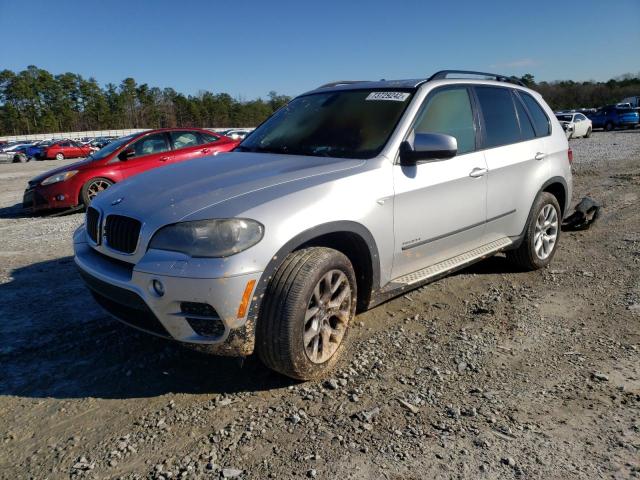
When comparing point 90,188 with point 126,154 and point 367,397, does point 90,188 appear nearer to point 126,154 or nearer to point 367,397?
point 126,154

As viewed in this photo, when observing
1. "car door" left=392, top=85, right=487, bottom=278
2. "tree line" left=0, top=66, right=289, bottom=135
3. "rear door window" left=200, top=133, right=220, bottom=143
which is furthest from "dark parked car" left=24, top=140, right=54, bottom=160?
"tree line" left=0, top=66, right=289, bottom=135

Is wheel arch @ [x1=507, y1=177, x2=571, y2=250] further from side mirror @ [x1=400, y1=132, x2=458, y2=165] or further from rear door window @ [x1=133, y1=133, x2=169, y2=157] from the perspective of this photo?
rear door window @ [x1=133, y1=133, x2=169, y2=157]

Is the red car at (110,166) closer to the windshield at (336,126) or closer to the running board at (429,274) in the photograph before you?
the windshield at (336,126)

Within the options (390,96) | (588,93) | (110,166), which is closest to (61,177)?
(110,166)

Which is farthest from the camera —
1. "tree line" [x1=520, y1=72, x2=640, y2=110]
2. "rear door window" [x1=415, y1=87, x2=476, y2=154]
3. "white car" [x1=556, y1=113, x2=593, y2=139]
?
"tree line" [x1=520, y1=72, x2=640, y2=110]

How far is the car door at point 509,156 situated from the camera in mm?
4293

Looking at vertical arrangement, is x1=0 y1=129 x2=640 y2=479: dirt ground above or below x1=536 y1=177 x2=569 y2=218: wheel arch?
below

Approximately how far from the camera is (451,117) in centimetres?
402

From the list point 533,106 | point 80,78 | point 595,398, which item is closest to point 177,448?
point 595,398

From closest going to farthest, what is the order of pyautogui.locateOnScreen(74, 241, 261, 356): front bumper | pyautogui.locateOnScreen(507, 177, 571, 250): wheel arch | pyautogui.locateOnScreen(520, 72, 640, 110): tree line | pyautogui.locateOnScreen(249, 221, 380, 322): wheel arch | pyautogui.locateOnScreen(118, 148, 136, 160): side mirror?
pyautogui.locateOnScreen(74, 241, 261, 356): front bumper → pyautogui.locateOnScreen(249, 221, 380, 322): wheel arch → pyautogui.locateOnScreen(507, 177, 571, 250): wheel arch → pyautogui.locateOnScreen(118, 148, 136, 160): side mirror → pyautogui.locateOnScreen(520, 72, 640, 110): tree line

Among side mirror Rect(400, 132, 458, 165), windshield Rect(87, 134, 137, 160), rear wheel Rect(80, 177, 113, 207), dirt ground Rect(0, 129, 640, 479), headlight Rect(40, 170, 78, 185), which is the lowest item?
dirt ground Rect(0, 129, 640, 479)

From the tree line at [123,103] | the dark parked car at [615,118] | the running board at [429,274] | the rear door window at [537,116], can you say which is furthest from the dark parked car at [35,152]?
the tree line at [123,103]

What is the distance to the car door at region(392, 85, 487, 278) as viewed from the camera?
3.48 metres

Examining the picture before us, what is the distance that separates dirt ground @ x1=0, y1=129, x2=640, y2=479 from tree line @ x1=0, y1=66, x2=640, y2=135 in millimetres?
88821
